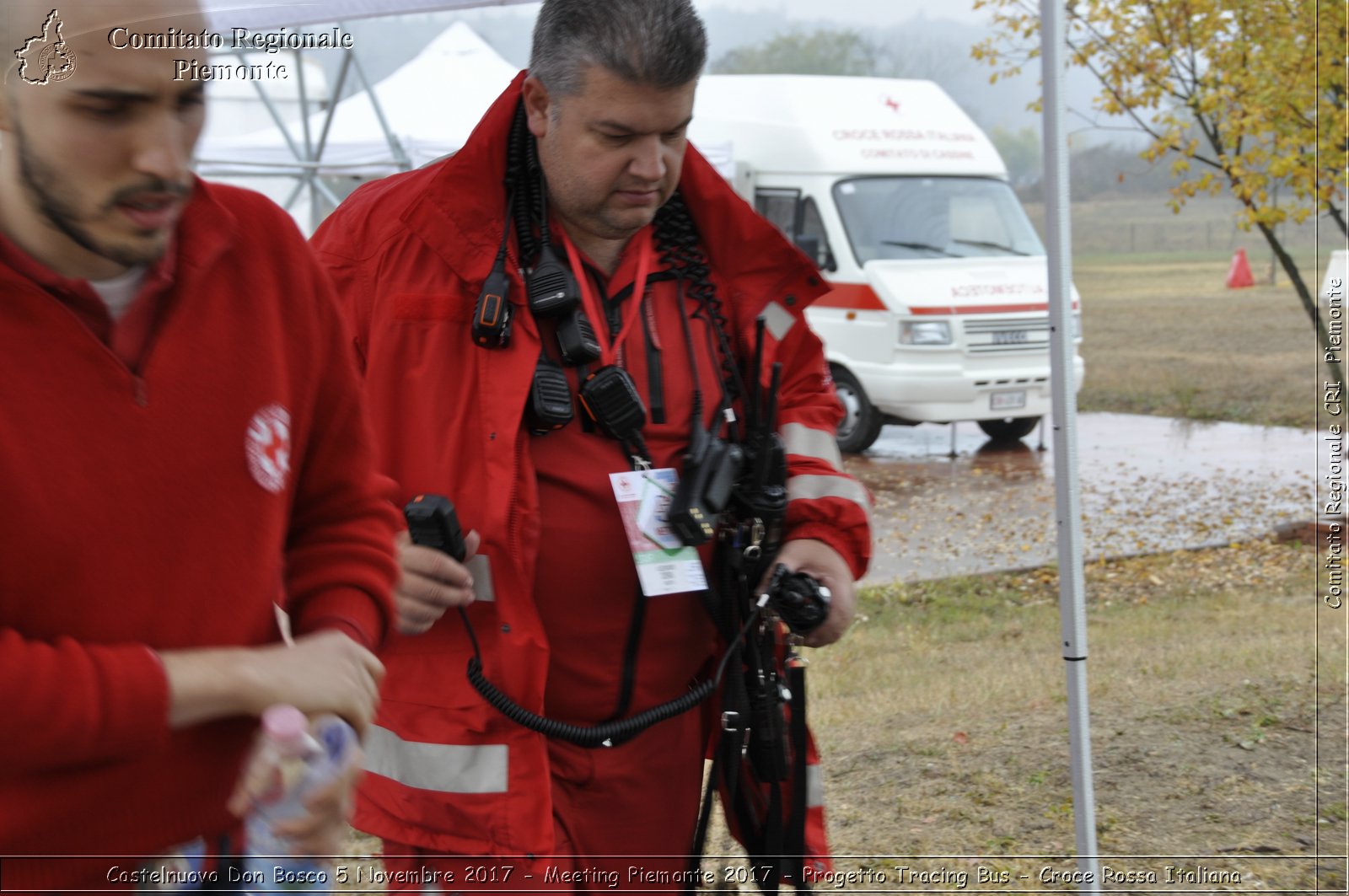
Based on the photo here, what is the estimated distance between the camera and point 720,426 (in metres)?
2.54

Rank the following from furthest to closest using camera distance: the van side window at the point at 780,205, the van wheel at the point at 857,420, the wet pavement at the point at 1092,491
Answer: the van side window at the point at 780,205, the van wheel at the point at 857,420, the wet pavement at the point at 1092,491

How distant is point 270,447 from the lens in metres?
1.52

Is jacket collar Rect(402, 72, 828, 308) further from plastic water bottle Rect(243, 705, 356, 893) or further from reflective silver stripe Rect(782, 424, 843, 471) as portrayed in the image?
plastic water bottle Rect(243, 705, 356, 893)

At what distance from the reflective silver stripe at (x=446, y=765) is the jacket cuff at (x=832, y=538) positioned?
26.4 inches

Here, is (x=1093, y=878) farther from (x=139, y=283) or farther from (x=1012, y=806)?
(x=139, y=283)

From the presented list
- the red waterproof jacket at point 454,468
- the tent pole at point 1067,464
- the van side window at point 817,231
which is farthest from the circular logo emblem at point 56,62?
the van side window at point 817,231

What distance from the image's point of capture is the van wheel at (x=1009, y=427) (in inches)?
540

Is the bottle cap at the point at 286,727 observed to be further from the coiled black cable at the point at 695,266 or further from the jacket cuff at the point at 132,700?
the coiled black cable at the point at 695,266

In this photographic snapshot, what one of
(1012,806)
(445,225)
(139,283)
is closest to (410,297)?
(445,225)

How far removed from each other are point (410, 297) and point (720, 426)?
1.99 ft

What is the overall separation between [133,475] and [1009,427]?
13.1 meters

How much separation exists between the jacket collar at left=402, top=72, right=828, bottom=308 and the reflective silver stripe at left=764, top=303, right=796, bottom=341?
4 centimetres

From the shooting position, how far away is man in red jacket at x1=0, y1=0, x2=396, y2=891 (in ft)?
4.27

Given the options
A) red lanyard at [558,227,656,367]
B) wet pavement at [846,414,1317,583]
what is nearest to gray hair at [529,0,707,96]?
red lanyard at [558,227,656,367]
